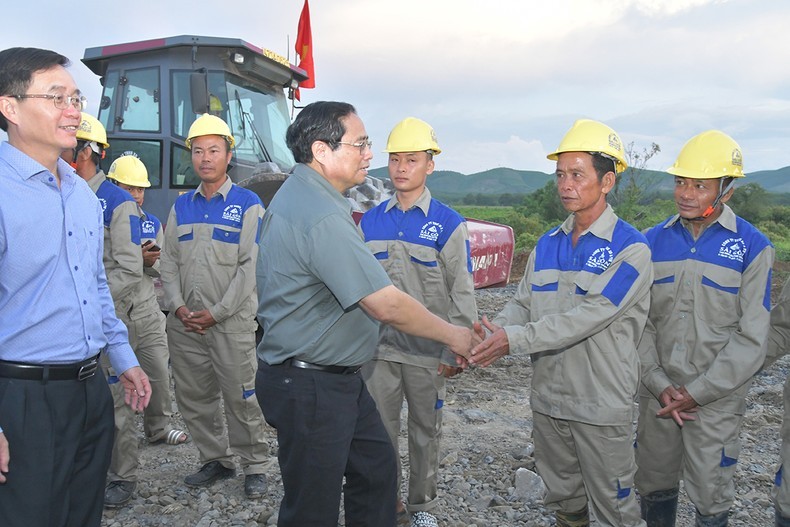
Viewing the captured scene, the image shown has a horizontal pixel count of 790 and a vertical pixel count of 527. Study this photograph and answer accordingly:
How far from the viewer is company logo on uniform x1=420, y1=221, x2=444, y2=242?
3.56 meters

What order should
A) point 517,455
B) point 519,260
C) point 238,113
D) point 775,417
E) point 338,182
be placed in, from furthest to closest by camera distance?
point 519,260 → point 238,113 → point 775,417 → point 517,455 → point 338,182

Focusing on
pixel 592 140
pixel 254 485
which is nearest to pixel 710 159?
pixel 592 140

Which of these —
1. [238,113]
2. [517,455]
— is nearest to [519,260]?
[238,113]

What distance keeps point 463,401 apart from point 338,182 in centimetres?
349

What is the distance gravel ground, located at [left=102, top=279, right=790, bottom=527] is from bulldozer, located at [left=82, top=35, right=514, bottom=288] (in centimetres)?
226

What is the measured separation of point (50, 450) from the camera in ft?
6.91

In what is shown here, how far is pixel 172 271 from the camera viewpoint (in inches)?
163

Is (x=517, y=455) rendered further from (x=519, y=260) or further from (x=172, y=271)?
(x=519, y=260)

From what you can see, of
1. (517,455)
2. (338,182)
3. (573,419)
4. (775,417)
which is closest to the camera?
(338,182)

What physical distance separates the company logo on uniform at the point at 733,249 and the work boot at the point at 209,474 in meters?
3.00

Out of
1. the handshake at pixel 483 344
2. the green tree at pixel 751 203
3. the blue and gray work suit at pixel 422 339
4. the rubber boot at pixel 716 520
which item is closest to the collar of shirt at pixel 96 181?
the blue and gray work suit at pixel 422 339

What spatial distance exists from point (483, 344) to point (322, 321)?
33.1 inches

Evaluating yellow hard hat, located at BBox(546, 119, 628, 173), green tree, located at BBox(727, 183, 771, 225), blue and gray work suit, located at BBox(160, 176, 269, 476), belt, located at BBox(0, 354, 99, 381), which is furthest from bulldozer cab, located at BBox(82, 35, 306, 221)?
green tree, located at BBox(727, 183, 771, 225)

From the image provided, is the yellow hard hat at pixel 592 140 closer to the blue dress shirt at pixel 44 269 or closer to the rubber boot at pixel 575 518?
the rubber boot at pixel 575 518
